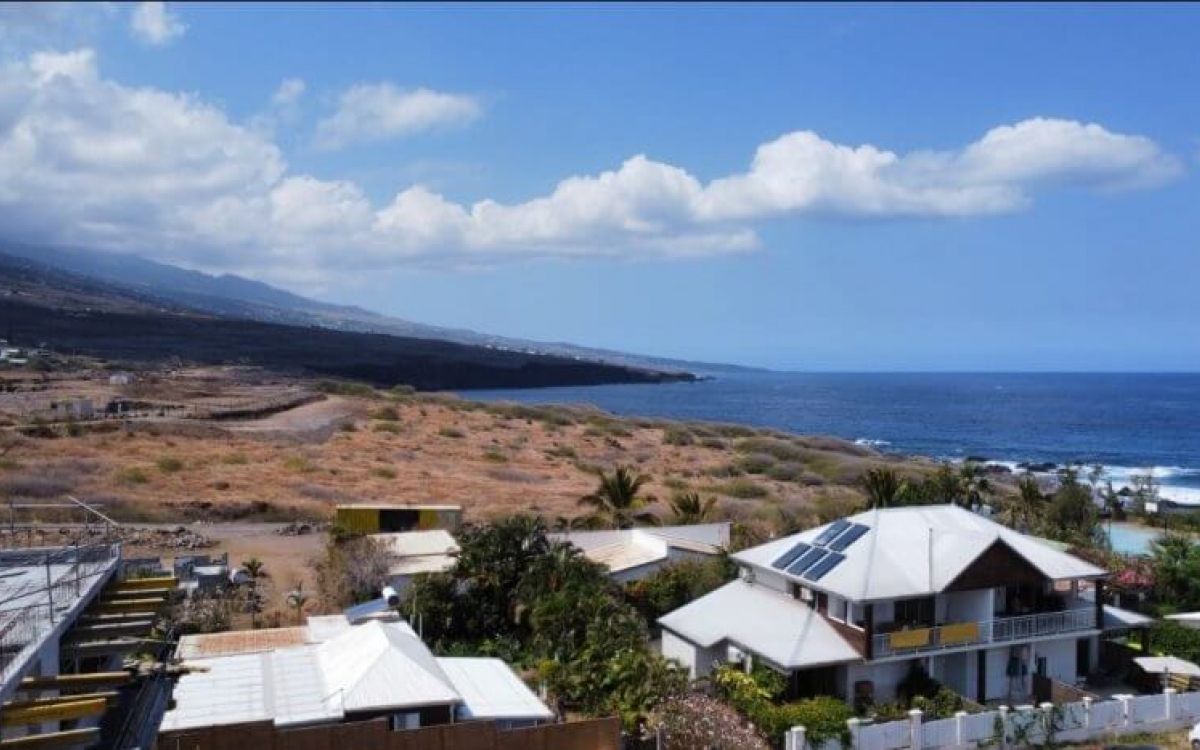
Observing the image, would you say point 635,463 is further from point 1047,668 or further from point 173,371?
point 173,371

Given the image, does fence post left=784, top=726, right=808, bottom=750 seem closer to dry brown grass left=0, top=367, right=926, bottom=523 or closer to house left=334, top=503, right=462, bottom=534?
house left=334, top=503, right=462, bottom=534

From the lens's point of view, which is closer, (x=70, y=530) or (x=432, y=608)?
(x=432, y=608)

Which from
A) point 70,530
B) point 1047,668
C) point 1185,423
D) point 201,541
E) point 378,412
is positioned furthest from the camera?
point 1185,423

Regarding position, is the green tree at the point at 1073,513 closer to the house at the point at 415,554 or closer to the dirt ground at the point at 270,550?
the house at the point at 415,554

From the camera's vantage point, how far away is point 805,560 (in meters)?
27.8

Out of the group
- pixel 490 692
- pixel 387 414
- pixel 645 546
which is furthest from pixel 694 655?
pixel 387 414

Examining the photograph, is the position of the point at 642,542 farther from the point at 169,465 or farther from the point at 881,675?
the point at 169,465

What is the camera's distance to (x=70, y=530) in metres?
37.8

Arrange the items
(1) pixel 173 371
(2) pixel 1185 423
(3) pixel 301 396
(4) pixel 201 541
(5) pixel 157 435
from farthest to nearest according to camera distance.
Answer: (2) pixel 1185 423 → (1) pixel 173 371 → (3) pixel 301 396 → (5) pixel 157 435 → (4) pixel 201 541

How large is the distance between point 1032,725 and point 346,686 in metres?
14.1

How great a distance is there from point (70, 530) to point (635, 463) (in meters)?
41.4

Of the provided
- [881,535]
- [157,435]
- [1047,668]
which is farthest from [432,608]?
[157,435]

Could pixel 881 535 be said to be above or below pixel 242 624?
above

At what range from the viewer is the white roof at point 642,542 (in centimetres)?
3319
